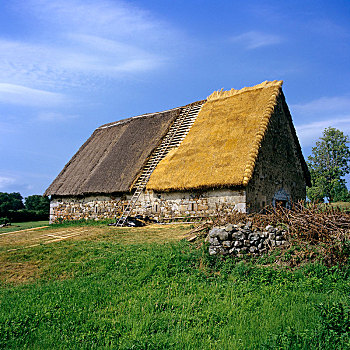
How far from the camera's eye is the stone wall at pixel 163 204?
1544 cm

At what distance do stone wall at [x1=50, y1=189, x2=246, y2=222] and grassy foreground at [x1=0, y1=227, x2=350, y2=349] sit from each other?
6.07 metres

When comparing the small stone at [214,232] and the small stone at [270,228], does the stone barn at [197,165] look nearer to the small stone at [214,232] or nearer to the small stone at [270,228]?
the small stone at [270,228]

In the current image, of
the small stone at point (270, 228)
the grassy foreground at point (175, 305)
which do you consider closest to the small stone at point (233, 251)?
the grassy foreground at point (175, 305)

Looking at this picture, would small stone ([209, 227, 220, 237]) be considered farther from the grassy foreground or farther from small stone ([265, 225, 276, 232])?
small stone ([265, 225, 276, 232])

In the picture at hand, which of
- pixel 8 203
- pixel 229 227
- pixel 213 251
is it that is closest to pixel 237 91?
pixel 229 227

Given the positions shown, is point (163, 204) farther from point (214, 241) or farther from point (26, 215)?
point (26, 215)

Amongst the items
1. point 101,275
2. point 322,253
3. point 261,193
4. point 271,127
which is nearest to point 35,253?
point 101,275

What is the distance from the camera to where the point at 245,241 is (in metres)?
9.05

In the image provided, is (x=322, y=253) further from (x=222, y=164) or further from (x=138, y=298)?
(x=222, y=164)

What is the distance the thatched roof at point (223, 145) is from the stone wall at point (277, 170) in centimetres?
74

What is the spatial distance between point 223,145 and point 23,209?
95.5ft

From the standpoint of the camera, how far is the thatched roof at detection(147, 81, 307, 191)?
15.5 metres

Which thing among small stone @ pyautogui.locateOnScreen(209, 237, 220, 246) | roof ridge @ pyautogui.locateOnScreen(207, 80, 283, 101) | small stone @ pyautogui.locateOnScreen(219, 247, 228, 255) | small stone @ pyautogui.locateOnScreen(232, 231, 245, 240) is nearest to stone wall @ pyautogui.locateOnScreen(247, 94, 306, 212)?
roof ridge @ pyautogui.locateOnScreen(207, 80, 283, 101)

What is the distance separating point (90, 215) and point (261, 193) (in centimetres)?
1064
